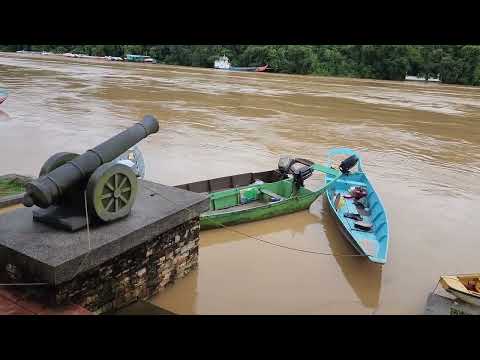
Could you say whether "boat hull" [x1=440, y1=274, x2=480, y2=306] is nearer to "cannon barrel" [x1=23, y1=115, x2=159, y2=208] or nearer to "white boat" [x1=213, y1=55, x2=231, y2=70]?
"cannon barrel" [x1=23, y1=115, x2=159, y2=208]

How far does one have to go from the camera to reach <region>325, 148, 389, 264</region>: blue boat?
7840 mm

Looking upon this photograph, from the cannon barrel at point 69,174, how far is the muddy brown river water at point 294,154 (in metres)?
1.99

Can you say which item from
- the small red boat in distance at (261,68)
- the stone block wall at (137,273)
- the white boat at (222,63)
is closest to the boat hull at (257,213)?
the stone block wall at (137,273)

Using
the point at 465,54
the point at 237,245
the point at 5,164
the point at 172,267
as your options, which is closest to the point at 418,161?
the point at 237,245

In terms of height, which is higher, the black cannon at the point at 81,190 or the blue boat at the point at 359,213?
the black cannon at the point at 81,190

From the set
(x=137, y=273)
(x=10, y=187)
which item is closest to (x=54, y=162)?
(x=137, y=273)

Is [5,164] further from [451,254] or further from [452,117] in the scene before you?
[452,117]

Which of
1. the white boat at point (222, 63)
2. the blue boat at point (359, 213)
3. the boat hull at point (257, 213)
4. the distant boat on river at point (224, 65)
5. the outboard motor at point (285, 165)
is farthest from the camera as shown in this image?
the white boat at point (222, 63)

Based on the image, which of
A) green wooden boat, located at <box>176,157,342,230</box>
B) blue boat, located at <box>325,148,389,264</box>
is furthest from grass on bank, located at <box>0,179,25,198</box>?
blue boat, located at <box>325,148,389,264</box>

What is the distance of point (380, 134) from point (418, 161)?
196 inches

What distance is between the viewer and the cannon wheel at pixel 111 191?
5105 mm

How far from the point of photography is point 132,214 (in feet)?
18.8

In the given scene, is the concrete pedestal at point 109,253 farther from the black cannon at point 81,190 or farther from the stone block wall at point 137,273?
the black cannon at point 81,190

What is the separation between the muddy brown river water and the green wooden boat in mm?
321
